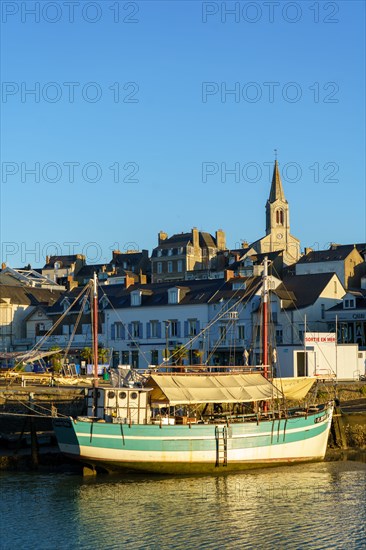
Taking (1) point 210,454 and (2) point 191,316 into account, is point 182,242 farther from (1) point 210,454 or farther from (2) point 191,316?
(1) point 210,454

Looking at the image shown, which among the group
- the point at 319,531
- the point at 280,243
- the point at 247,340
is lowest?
the point at 319,531

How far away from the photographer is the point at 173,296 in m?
87.0

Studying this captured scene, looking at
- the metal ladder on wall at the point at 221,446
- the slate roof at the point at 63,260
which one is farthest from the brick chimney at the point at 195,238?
the metal ladder on wall at the point at 221,446

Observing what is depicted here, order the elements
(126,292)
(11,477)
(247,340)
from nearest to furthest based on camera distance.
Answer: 1. (11,477)
2. (247,340)
3. (126,292)

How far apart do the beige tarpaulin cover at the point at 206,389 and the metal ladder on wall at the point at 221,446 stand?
1695 mm

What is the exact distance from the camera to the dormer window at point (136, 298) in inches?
3501

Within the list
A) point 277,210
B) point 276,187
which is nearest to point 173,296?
point 277,210

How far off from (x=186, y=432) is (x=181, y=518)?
7748 mm

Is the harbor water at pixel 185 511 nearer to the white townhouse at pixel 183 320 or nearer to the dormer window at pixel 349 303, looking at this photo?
the white townhouse at pixel 183 320

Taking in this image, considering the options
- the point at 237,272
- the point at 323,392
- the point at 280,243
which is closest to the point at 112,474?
the point at 323,392

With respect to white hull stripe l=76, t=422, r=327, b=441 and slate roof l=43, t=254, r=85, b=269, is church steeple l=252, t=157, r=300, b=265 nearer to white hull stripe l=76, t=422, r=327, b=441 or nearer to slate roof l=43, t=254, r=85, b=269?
slate roof l=43, t=254, r=85, b=269

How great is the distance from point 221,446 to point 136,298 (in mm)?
49158

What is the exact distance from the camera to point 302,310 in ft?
270

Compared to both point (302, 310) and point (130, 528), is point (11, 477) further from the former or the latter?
point (302, 310)
